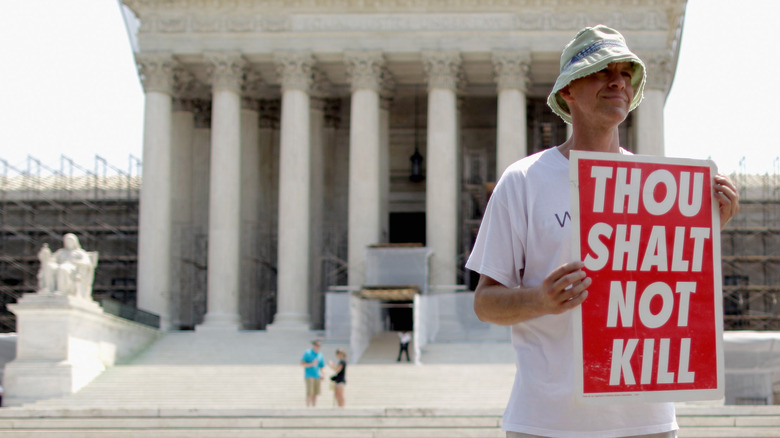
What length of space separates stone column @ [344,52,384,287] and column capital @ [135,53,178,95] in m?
7.62

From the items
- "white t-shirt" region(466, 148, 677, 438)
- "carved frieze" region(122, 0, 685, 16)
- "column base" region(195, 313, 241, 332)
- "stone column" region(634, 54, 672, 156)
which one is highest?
"carved frieze" region(122, 0, 685, 16)

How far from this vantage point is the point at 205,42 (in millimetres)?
47094

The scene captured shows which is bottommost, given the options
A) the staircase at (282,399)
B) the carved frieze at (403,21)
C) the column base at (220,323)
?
the staircase at (282,399)

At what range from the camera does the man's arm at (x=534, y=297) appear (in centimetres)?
394

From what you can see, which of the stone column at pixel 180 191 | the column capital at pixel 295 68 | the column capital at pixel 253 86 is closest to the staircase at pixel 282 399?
the stone column at pixel 180 191

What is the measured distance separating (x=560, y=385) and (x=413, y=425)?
1288cm

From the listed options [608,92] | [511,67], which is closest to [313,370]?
[608,92]

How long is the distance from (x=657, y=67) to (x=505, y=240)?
43185 mm

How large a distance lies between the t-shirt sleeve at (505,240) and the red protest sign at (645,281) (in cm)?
40

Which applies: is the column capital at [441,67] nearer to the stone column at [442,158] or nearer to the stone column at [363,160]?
the stone column at [442,158]

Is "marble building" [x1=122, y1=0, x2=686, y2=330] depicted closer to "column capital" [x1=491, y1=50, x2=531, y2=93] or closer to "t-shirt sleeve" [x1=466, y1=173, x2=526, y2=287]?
"column capital" [x1=491, y1=50, x2=531, y2=93]

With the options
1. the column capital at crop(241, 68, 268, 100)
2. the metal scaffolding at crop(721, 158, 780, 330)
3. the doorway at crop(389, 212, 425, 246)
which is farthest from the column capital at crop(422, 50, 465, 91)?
the metal scaffolding at crop(721, 158, 780, 330)

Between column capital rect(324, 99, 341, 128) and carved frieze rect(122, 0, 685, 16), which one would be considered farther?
column capital rect(324, 99, 341, 128)

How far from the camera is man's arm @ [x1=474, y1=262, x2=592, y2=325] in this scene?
3.94m
